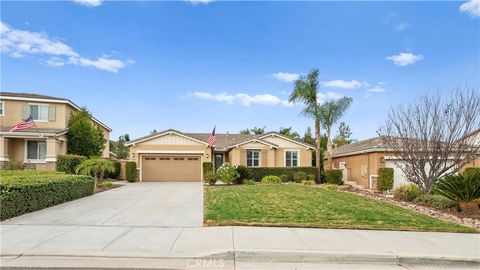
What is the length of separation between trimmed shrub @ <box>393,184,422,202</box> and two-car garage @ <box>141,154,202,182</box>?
16.4 m

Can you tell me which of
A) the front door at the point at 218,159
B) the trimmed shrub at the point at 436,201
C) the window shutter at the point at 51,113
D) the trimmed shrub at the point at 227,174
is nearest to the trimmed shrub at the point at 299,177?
the trimmed shrub at the point at 227,174

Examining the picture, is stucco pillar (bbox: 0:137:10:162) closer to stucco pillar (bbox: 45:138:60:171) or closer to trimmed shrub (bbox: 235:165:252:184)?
stucco pillar (bbox: 45:138:60:171)

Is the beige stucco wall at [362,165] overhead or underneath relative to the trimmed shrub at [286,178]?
overhead

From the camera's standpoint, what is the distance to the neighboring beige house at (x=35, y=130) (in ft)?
79.0

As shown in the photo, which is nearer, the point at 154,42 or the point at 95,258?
the point at 95,258

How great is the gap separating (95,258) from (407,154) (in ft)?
46.3

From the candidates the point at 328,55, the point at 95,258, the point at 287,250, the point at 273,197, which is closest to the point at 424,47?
the point at 328,55

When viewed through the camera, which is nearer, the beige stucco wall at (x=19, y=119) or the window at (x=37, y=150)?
the beige stucco wall at (x=19, y=119)

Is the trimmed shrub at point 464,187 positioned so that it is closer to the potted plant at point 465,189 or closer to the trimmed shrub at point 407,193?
the potted plant at point 465,189

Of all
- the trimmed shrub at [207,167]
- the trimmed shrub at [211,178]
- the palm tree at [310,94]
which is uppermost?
the palm tree at [310,94]

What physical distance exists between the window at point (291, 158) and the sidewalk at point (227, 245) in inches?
839

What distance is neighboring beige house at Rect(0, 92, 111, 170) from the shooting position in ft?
79.0

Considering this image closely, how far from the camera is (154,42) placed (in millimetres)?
18844

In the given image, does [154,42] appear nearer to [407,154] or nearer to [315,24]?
[315,24]
